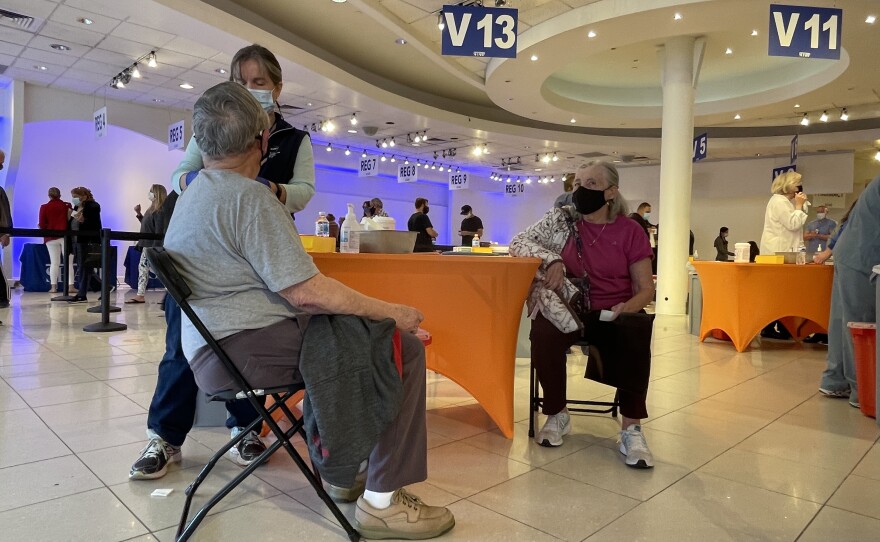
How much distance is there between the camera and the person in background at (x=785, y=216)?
5.16 meters

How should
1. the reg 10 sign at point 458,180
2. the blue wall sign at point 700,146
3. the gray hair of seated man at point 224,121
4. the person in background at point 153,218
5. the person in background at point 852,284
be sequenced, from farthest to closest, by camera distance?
the reg 10 sign at point 458,180
the blue wall sign at point 700,146
the person in background at point 153,218
the person in background at point 852,284
the gray hair of seated man at point 224,121

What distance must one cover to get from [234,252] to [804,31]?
18.0ft

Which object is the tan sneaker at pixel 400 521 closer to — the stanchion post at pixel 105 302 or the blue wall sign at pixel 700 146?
the stanchion post at pixel 105 302

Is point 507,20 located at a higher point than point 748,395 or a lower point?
higher

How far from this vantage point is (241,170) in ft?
4.75

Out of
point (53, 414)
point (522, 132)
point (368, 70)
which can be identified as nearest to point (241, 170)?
point (53, 414)

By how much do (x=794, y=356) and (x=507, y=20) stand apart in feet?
12.3

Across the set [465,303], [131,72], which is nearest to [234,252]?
[465,303]

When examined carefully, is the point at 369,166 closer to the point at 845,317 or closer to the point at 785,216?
the point at 785,216

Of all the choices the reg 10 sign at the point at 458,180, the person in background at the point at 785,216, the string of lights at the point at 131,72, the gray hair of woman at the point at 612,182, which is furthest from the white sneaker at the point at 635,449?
the reg 10 sign at the point at 458,180

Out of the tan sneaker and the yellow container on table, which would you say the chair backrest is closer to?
the tan sneaker

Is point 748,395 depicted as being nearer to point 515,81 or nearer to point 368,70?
point 515,81

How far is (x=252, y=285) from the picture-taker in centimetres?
138

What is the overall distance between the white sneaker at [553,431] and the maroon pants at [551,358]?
0.04 metres
